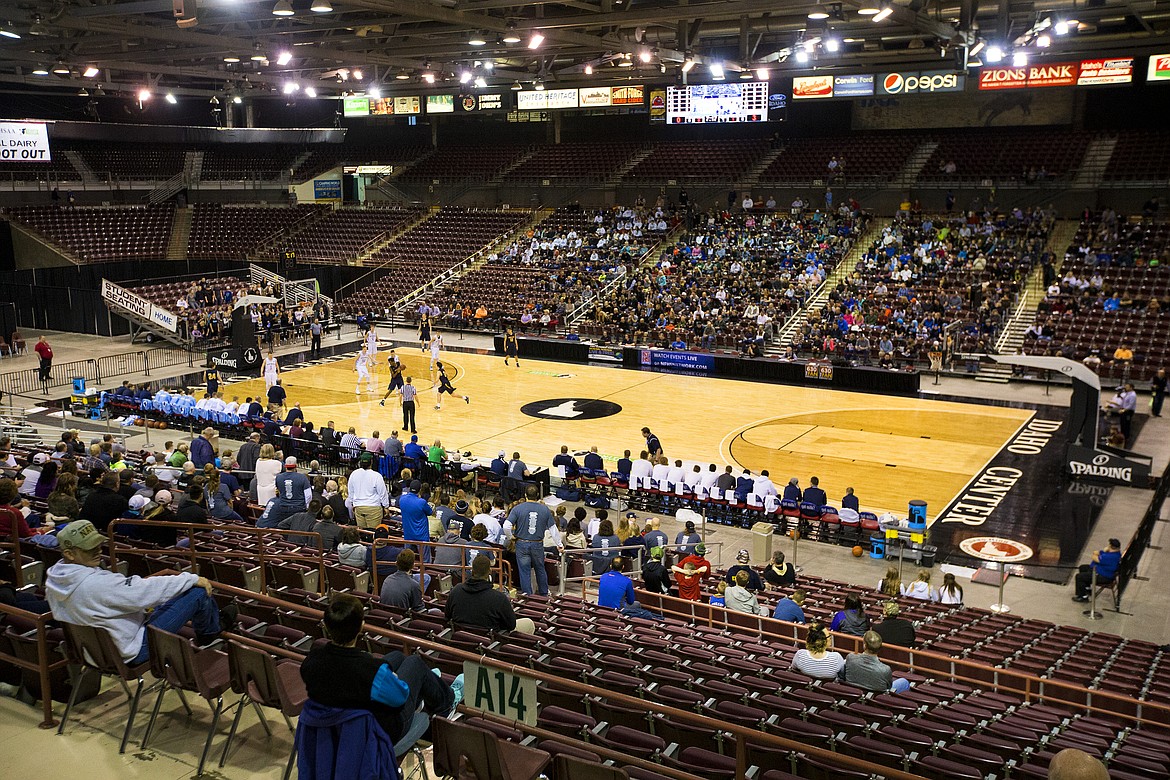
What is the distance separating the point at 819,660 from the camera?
8656 mm

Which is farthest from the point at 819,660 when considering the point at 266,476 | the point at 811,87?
the point at 811,87

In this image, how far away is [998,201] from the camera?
40.3 meters

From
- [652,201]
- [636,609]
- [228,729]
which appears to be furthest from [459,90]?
[228,729]

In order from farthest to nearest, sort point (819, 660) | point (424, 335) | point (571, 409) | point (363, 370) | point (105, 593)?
point (424, 335) → point (363, 370) → point (571, 409) → point (819, 660) → point (105, 593)

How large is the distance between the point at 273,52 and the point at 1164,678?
79.5 ft

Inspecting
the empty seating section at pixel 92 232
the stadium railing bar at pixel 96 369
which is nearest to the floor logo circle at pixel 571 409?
the stadium railing bar at pixel 96 369

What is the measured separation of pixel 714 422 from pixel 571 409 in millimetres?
4167

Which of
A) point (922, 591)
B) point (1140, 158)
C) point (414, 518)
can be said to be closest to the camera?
point (414, 518)

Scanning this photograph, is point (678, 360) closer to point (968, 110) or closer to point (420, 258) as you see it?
point (420, 258)

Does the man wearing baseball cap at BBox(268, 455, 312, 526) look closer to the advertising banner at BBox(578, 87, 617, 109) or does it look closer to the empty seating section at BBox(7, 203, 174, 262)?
the advertising banner at BBox(578, 87, 617, 109)

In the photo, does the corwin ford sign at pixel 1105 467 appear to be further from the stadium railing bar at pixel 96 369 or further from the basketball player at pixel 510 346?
A: the stadium railing bar at pixel 96 369

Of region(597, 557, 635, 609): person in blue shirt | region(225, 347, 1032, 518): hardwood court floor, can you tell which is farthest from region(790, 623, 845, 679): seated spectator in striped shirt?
region(225, 347, 1032, 518): hardwood court floor

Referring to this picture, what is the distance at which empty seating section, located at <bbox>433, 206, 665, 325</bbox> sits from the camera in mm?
41375

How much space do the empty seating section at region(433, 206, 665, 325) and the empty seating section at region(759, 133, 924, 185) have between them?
21.5 feet
